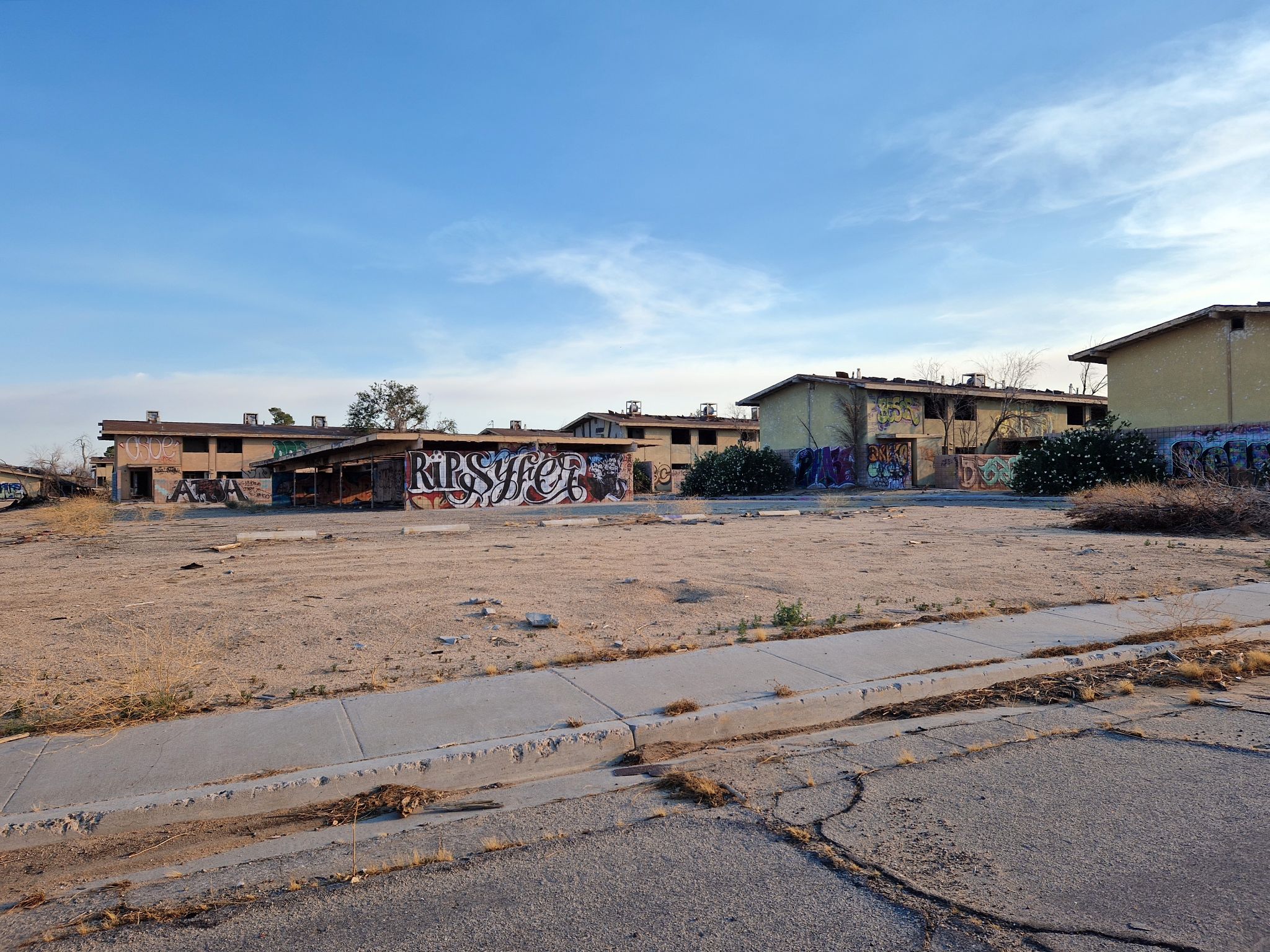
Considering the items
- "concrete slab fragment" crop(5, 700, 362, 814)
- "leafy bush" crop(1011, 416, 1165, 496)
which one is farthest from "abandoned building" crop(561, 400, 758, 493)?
"concrete slab fragment" crop(5, 700, 362, 814)

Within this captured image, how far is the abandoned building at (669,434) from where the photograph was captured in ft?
181

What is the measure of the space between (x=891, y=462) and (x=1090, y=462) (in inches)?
516

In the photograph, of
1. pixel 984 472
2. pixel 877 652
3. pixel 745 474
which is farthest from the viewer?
pixel 745 474

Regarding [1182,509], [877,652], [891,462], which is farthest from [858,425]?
[877,652]

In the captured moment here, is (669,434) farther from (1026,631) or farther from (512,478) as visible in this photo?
(1026,631)

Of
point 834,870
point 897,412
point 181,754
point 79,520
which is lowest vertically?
point 834,870

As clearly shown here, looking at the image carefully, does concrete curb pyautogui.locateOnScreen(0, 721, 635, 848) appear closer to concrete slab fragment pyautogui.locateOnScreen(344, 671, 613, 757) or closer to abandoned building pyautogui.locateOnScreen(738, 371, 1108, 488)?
concrete slab fragment pyautogui.locateOnScreen(344, 671, 613, 757)

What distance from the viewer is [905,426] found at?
144 ft

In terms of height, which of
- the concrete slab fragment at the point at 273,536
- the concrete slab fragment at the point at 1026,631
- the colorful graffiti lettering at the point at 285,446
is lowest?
the concrete slab fragment at the point at 1026,631

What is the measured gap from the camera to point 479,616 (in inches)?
341

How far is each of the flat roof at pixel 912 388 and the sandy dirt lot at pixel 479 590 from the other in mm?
25058

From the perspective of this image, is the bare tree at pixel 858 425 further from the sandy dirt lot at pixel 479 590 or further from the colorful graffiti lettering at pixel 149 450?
the colorful graffiti lettering at pixel 149 450

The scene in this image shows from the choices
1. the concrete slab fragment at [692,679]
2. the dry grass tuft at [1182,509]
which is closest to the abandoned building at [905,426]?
the dry grass tuft at [1182,509]

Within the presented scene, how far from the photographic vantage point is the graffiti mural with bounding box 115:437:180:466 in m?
54.8
